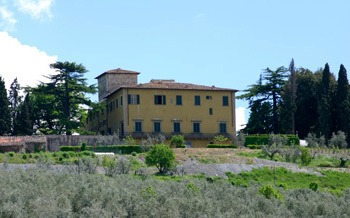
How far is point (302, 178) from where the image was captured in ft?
174

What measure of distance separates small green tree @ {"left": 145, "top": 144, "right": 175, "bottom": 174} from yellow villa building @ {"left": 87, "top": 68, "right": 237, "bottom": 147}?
64.4ft

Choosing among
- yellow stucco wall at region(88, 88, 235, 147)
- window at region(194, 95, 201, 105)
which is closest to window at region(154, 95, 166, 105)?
yellow stucco wall at region(88, 88, 235, 147)

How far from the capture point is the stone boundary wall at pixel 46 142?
202ft

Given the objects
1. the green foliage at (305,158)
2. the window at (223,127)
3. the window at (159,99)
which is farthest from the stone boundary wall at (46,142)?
the green foliage at (305,158)

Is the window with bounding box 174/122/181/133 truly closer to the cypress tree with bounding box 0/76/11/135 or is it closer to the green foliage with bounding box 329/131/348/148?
the green foliage with bounding box 329/131/348/148

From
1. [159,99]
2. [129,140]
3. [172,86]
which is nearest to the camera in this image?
[129,140]

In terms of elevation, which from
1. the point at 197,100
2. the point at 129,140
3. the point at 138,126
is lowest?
the point at 129,140

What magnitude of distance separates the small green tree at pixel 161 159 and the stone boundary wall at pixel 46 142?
12.4 metres

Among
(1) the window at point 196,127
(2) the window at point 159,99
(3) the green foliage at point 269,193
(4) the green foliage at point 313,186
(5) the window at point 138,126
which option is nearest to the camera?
(3) the green foliage at point 269,193

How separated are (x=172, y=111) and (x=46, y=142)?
14.4m

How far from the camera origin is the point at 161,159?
5125cm

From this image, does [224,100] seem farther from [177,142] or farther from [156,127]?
[177,142]

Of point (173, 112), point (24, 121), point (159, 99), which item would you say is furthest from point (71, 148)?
point (173, 112)

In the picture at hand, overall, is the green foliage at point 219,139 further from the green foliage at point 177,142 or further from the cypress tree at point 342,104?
the cypress tree at point 342,104
